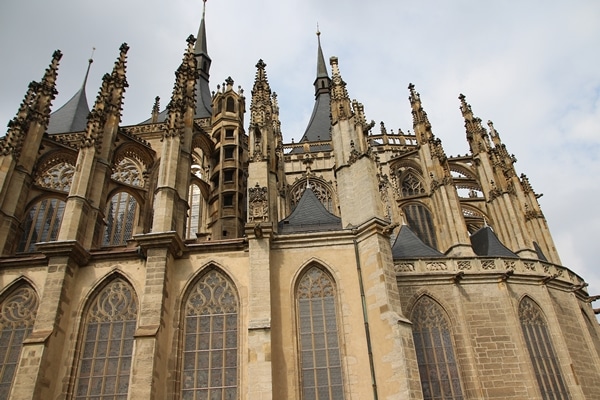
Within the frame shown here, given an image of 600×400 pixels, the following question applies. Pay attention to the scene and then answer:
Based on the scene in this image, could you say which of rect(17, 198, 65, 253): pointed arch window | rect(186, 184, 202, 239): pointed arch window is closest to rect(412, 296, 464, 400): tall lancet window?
rect(186, 184, 202, 239): pointed arch window

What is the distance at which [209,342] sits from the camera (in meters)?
10.4

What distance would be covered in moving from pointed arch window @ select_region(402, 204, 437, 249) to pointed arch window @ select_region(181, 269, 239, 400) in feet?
34.9

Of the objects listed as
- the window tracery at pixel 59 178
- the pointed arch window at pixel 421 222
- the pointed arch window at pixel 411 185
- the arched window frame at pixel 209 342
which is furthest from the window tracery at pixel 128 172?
the pointed arch window at pixel 411 185

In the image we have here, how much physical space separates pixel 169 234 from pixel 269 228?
2314 millimetres

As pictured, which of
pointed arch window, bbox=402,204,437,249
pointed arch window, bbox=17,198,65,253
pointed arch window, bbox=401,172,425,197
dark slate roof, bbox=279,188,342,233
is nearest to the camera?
dark slate roof, bbox=279,188,342,233

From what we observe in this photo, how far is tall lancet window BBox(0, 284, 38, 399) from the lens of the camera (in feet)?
34.5

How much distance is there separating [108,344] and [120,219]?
26.1ft

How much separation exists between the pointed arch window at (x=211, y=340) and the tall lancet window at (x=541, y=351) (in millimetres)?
7924

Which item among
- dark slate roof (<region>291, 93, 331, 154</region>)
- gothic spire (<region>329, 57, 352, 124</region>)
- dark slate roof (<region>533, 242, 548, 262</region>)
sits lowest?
dark slate roof (<region>533, 242, 548, 262</region>)

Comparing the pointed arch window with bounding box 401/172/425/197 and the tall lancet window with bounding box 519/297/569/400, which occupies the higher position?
the pointed arch window with bounding box 401/172/425/197

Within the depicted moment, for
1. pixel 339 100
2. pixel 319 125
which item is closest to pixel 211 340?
pixel 339 100

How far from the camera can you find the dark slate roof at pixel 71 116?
21.8 metres

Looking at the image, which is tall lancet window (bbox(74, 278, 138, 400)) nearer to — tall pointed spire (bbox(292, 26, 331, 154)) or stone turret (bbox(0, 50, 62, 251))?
stone turret (bbox(0, 50, 62, 251))

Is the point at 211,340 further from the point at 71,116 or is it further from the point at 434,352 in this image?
the point at 71,116
